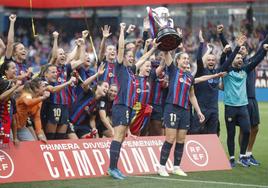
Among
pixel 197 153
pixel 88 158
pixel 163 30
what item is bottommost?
pixel 197 153

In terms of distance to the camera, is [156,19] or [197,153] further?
[197,153]

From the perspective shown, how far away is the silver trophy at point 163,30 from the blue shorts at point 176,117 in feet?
3.12

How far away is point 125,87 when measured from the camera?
11625 mm

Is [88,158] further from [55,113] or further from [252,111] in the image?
[252,111]

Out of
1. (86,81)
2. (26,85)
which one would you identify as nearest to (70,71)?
(86,81)

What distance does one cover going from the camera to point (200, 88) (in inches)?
534

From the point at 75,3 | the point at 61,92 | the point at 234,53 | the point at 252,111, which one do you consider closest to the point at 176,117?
the point at 234,53

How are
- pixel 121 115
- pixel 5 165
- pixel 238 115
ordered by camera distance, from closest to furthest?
pixel 5 165 → pixel 121 115 → pixel 238 115

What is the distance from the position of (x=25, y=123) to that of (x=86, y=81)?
1.46 metres

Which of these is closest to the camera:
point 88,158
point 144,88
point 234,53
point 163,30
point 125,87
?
point 163,30

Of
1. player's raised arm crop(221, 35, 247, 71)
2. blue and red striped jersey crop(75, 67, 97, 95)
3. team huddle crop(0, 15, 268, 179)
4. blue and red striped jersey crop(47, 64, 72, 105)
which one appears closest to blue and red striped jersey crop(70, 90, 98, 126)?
team huddle crop(0, 15, 268, 179)

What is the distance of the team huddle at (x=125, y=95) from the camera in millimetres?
11594

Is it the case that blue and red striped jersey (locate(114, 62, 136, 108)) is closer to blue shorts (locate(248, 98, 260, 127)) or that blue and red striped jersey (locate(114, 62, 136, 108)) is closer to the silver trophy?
the silver trophy

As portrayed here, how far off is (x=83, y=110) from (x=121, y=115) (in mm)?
1720
